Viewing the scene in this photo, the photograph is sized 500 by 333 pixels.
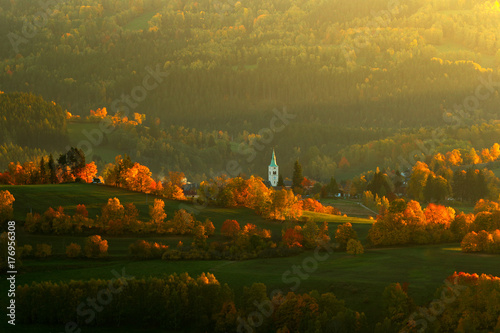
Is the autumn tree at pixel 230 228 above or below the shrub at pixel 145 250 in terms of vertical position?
above

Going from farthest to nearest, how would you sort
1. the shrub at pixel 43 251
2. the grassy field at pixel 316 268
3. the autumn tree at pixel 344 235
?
the autumn tree at pixel 344 235 → the shrub at pixel 43 251 → the grassy field at pixel 316 268

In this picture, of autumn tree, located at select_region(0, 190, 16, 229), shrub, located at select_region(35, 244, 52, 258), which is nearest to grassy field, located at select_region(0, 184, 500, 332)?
shrub, located at select_region(35, 244, 52, 258)

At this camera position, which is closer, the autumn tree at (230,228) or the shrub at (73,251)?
the shrub at (73,251)

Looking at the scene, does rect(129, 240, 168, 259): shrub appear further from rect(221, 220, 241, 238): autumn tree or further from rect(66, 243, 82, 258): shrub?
rect(221, 220, 241, 238): autumn tree

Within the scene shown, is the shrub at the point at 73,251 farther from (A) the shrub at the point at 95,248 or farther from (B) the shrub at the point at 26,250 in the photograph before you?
(B) the shrub at the point at 26,250

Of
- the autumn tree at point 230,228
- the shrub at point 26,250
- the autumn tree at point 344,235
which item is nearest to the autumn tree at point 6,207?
the shrub at point 26,250

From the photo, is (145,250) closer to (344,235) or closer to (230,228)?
(230,228)

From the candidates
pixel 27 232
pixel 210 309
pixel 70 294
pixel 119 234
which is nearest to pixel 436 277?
pixel 210 309
